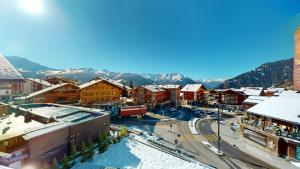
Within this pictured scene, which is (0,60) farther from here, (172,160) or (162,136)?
(162,136)

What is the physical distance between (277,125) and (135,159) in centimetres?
2611

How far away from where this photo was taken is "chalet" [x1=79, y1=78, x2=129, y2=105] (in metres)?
59.7

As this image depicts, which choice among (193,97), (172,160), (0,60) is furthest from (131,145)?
(193,97)

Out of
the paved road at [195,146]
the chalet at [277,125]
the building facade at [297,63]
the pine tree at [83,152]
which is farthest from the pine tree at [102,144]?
the building facade at [297,63]

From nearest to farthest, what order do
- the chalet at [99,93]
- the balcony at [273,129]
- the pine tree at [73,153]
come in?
the pine tree at [73,153] < the balcony at [273,129] < the chalet at [99,93]

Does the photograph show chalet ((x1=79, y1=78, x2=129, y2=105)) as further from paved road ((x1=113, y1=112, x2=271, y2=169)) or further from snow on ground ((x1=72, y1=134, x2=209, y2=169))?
snow on ground ((x1=72, y1=134, x2=209, y2=169))

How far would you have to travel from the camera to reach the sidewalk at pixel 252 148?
97.7 feet

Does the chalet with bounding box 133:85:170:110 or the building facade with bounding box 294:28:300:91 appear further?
the chalet with bounding box 133:85:170:110

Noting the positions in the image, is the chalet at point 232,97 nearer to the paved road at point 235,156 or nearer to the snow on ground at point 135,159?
the paved road at point 235,156

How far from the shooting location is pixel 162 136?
142ft

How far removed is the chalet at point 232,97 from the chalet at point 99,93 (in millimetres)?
48348

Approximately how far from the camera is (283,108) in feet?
115

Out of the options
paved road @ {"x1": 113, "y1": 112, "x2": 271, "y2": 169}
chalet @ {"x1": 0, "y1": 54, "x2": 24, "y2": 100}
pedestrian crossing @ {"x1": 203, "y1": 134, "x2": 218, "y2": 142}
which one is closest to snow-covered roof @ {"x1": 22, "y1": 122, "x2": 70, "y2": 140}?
chalet @ {"x1": 0, "y1": 54, "x2": 24, "y2": 100}

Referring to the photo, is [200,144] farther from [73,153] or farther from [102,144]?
[73,153]
